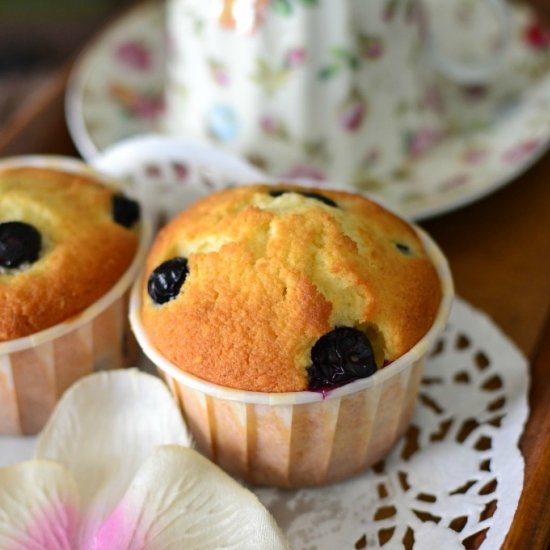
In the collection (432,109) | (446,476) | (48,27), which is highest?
(432,109)

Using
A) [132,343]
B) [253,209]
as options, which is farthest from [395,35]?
[132,343]

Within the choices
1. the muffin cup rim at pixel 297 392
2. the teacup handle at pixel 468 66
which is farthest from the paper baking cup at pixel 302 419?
the teacup handle at pixel 468 66

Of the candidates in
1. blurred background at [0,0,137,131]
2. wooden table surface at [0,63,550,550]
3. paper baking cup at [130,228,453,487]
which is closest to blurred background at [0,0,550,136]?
blurred background at [0,0,137,131]

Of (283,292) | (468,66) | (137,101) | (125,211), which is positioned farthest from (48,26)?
(283,292)

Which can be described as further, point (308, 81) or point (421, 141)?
point (421, 141)

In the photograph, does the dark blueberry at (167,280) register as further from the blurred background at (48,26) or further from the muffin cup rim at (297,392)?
the blurred background at (48,26)

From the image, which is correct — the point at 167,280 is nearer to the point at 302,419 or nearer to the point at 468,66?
the point at 302,419

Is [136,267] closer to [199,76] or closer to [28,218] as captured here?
Answer: [28,218]
